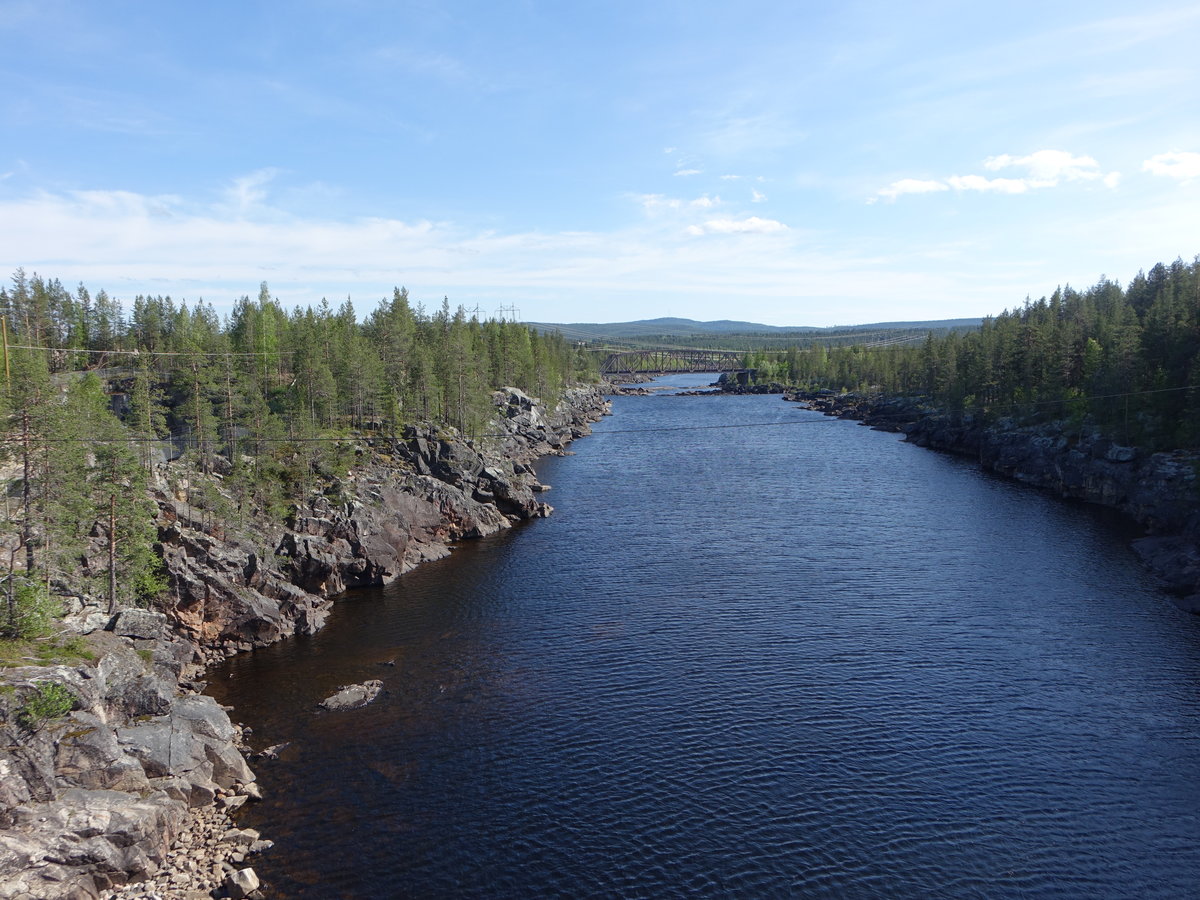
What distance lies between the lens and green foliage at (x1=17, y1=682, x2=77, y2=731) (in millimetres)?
28859

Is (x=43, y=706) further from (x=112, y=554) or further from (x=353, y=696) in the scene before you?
(x=112, y=554)

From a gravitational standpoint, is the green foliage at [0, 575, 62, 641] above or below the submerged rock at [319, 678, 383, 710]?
above

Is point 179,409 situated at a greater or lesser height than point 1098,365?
lesser

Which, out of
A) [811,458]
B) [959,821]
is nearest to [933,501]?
[811,458]

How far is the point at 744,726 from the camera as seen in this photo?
125 ft

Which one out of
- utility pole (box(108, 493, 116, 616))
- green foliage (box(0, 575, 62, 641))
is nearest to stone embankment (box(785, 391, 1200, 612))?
green foliage (box(0, 575, 62, 641))

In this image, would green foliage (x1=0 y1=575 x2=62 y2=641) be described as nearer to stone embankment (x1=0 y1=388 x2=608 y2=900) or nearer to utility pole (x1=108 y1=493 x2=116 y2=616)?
stone embankment (x1=0 y1=388 x2=608 y2=900)

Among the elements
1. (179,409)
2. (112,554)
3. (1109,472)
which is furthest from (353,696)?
(1109,472)

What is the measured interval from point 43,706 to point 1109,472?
97.1 metres

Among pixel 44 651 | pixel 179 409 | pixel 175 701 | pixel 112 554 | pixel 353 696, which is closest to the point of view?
pixel 44 651

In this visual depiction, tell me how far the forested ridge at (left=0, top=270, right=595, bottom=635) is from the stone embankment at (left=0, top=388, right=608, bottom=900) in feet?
8.07

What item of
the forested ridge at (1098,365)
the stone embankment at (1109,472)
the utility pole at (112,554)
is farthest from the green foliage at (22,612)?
the forested ridge at (1098,365)

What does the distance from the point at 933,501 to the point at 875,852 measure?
66794 millimetres

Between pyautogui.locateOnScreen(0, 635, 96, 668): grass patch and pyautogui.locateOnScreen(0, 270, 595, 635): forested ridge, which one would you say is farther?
pyautogui.locateOnScreen(0, 270, 595, 635): forested ridge
